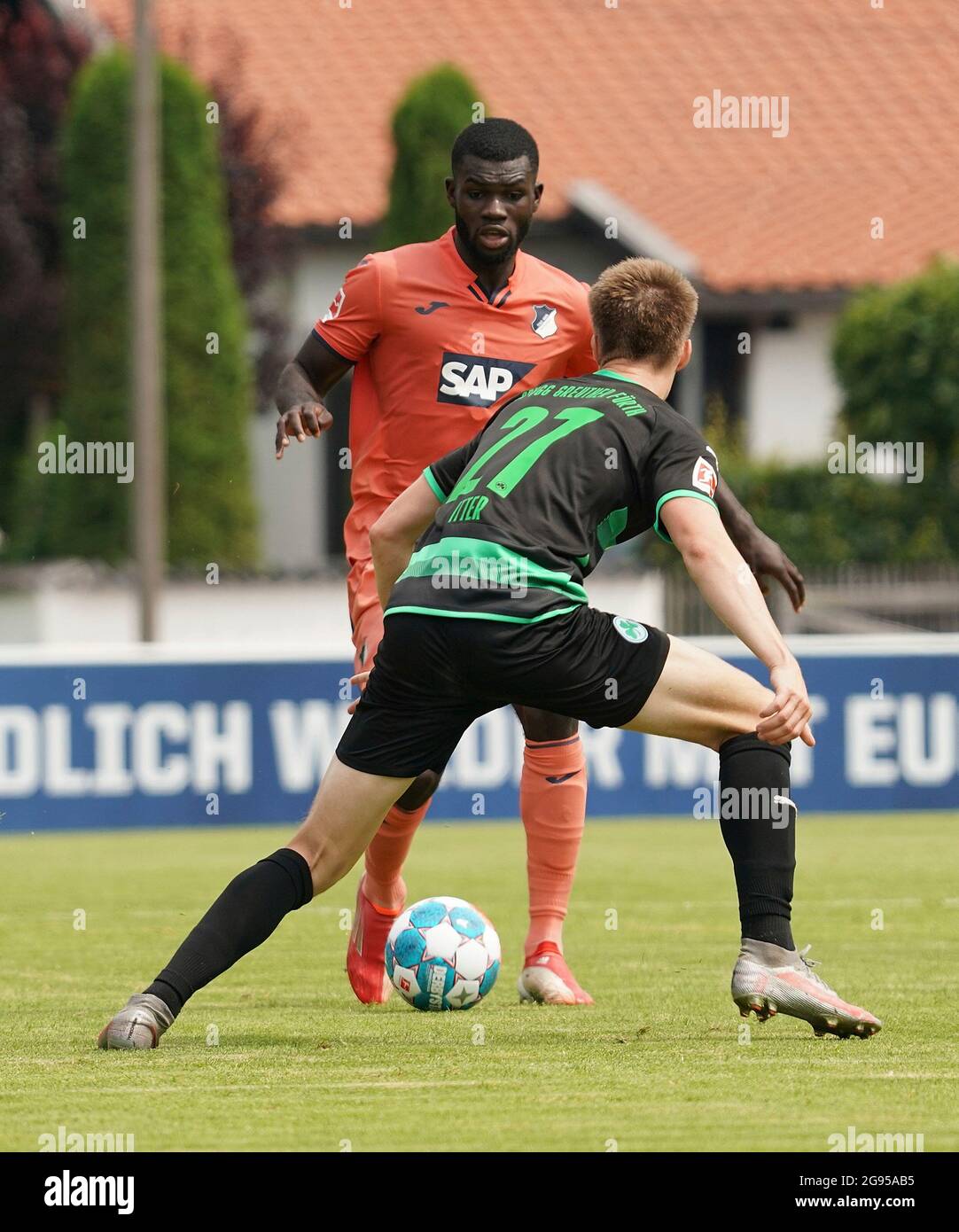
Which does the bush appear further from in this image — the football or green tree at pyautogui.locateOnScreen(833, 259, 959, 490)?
the football

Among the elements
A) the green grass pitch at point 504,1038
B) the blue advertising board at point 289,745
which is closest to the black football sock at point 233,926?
the green grass pitch at point 504,1038

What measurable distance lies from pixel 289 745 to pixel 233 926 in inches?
310

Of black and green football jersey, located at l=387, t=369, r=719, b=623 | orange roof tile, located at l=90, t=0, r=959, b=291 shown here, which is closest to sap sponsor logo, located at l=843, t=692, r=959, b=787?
black and green football jersey, located at l=387, t=369, r=719, b=623

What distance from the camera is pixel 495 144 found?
22.5 ft

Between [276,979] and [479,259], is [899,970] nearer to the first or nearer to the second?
[276,979]

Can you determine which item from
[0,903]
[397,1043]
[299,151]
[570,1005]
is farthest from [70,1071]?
[299,151]

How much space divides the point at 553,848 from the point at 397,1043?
125 cm

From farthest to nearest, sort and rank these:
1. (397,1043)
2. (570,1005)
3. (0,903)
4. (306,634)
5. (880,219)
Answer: (880,219) < (306,634) < (0,903) < (570,1005) < (397,1043)

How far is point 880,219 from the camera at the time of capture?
28.8m

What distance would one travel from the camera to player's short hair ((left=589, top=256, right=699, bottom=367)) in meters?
5.93

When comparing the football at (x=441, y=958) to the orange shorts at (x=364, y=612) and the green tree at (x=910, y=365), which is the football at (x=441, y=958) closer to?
the orange shorts at (x=364, y=612)

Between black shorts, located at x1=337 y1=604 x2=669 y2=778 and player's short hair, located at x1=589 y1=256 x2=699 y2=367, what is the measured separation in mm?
689

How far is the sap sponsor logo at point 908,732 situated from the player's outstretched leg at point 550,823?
7.10 m
